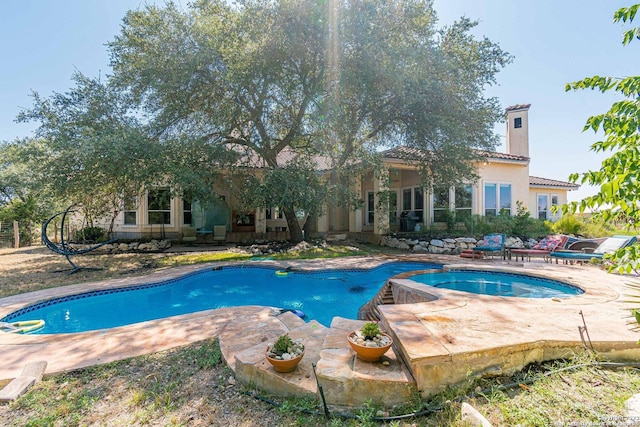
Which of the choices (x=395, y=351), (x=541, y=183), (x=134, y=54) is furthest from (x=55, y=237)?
(x=541, y=183)

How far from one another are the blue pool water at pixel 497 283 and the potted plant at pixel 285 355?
17.8 ft

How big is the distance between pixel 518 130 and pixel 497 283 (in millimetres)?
13509

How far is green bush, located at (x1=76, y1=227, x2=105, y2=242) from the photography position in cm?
1533

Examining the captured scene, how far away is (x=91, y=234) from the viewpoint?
607 inches

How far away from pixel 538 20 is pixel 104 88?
15323 millimetres

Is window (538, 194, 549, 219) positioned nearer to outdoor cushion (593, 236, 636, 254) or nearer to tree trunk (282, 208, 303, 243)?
outdoor cushion (593, 236, 636, 254)

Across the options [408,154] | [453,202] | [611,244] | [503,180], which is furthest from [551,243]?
[408,154]

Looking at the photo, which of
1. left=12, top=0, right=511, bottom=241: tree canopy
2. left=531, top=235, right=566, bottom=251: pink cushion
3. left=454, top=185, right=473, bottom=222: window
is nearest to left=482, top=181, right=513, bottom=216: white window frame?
left=454, top=185, right=473, bottom=222: window

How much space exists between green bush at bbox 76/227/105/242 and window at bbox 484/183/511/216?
20.2 m

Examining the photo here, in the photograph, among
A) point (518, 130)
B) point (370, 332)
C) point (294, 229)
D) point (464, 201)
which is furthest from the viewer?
point (518, 130)

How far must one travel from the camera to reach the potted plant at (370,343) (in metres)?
2.92

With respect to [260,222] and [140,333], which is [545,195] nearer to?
[260,222]

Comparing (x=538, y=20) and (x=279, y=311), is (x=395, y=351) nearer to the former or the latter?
(x=279, y=311)

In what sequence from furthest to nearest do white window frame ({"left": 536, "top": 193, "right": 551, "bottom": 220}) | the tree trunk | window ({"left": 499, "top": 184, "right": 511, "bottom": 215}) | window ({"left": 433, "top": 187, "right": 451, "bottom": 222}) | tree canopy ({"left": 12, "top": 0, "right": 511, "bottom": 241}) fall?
white window frame ({"left": 536, "top": 193, "right": 551, "bottom": 220}) → window ({"left": 499, "top": 184, "right": 511, "bottom": 215}) → window ({"left": 433, "top": 187, "right": 451, "bottom": 222}) → the tree trunk → tree canopy ({"left": 12, "top": 0, "right": 511, "bottom": 241})
